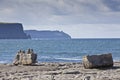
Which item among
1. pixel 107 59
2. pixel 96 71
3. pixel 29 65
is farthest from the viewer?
pixel 29 65

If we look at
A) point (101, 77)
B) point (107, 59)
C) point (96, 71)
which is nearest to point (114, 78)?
point (101, 77)

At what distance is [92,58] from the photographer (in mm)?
36188

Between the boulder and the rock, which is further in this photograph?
the boulder

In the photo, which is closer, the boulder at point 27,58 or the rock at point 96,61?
the rock at point 96,61

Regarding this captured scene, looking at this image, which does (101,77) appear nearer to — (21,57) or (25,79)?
(25,79)

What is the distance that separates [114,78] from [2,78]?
721cm

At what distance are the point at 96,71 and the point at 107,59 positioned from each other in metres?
2.71

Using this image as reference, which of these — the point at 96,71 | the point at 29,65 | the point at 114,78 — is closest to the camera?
the point at 114,78

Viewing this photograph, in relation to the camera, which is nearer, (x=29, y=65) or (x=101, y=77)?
(x=101, y=77)

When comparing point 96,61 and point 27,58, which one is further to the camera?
point 27,58

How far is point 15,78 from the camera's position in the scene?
101 feet

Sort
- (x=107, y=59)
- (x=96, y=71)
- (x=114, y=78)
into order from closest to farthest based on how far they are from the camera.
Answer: (x=114, y=78)
(x=96, y=71)
(x=107, y=59)

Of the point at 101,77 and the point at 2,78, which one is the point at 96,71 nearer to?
the point at 101,77

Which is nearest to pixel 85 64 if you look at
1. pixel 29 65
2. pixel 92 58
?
pixel 92 58
